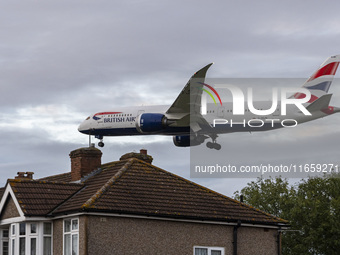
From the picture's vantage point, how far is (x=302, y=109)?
211ft

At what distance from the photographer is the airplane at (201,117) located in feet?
207

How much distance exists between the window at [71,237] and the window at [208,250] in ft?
16.9

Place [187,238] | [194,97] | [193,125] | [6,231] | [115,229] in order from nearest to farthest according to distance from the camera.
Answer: [115,229] < [187,238] < [6,231] < [194,97] < [193,125]

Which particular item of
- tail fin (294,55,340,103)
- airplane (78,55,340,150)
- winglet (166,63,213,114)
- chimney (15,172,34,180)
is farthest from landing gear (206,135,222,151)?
chimney (15,172,34,180)

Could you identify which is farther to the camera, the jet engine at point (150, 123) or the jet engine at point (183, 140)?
the jet engine at point (183, 140)

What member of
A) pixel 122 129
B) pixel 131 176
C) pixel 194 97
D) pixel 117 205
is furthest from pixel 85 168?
pixel 122 129

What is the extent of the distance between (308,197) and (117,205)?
37.6m

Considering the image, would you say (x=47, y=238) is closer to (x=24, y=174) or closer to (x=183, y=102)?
(x=24, y=174)

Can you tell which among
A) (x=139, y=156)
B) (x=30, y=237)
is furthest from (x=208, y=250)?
(x=30, y=237)

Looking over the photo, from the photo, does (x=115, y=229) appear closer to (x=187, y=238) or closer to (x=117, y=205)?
(x=117, y=205)

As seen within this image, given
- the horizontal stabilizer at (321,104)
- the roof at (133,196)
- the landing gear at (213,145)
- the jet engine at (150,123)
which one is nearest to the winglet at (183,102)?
the jet engine at (150,123)

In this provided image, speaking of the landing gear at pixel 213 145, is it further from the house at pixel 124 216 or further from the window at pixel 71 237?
the window at pixel 71 237

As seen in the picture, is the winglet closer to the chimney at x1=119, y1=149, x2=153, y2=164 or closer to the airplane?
the airplane

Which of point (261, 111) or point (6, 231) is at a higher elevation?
point (261, 111)
